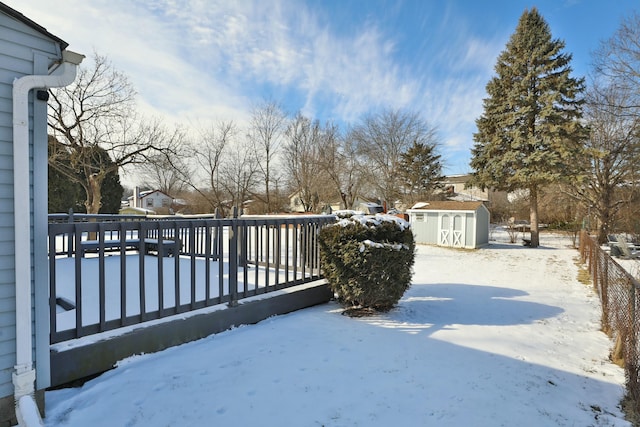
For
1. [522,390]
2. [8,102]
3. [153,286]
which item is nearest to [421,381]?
[522,390]

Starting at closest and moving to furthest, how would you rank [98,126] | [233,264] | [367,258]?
[233,264] < [367,258] < [98,126]

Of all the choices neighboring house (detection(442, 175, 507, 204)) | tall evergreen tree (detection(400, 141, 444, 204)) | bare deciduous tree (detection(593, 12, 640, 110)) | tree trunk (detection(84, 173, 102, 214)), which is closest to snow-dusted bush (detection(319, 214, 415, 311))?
tree trunk (detection(84, 173, 102, 214))

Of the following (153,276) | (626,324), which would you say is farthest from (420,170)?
(626,324)

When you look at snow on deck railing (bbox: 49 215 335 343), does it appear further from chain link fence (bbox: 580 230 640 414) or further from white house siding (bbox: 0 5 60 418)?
chain link fence (bbox: 580 230 640 414)

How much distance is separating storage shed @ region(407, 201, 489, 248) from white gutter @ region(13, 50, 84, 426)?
1622 centimetres

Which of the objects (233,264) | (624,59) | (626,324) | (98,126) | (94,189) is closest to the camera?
(626,324)

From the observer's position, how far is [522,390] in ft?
9.12

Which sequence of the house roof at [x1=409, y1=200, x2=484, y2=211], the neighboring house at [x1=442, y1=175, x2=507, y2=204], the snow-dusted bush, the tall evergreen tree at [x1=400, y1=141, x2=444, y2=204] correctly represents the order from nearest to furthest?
the snow-dusted bush, the house roof at [x1=409, y1=200, x2=484, y2=211], the tall evergreen tree at [x1=400, y1=141, x2=444, y2=204], the neighboring house at [x1=442, y1=175, x2=507, y2=204]

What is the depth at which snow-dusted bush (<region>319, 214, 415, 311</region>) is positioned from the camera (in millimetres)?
4348

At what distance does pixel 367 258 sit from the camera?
4.32 metres

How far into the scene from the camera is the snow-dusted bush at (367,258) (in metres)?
4.35

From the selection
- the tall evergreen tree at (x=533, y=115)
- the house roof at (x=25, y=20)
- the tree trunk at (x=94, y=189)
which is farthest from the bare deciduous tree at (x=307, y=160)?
the house roof at (x=25, y=20)

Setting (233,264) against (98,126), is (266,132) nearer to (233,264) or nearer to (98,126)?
(98,126)

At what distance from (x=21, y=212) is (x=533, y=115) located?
20067mm
